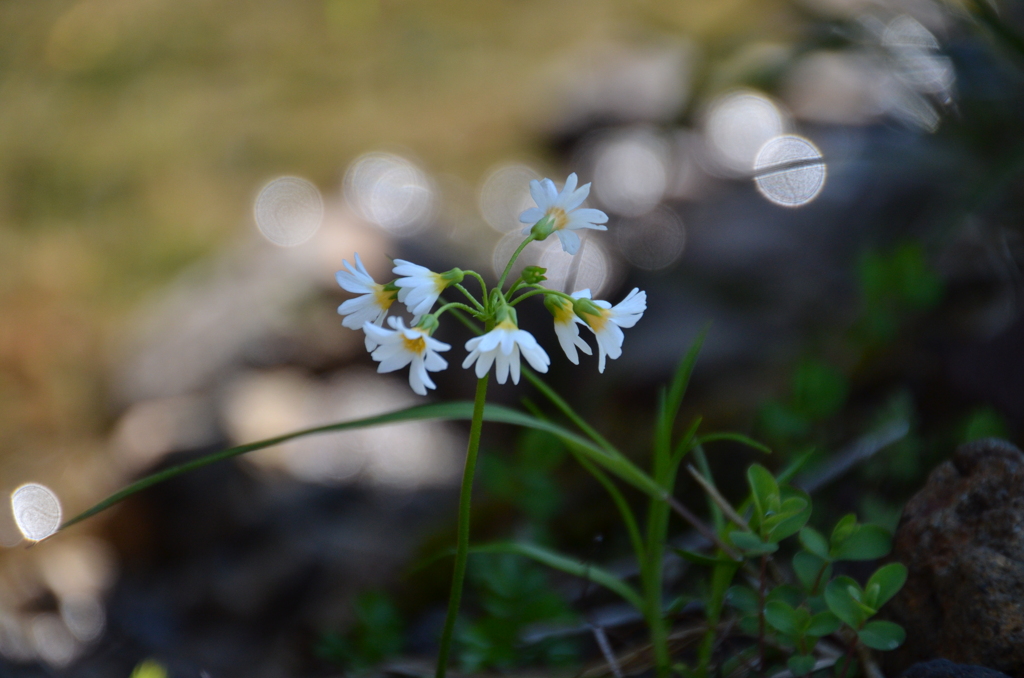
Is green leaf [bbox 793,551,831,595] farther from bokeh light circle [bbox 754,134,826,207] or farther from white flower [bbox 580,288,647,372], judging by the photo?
bokeh light circle [bbox 754,134,826,207]

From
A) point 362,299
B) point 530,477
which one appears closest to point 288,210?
point 530,477

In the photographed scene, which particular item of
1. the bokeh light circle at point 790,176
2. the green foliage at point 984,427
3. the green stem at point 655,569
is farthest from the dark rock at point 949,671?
the bokeh light circle at point 790,176

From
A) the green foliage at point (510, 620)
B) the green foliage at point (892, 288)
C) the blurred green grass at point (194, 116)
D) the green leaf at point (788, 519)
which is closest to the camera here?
the green leaf at point (788, 519)

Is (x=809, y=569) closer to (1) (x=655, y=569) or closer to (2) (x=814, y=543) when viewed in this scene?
(2) (x=814, y=543)

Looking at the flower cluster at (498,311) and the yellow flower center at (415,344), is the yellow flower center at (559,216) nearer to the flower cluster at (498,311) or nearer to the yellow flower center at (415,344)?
the flower cluster at (498,311)

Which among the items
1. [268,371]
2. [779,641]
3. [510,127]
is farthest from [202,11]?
[779,641]

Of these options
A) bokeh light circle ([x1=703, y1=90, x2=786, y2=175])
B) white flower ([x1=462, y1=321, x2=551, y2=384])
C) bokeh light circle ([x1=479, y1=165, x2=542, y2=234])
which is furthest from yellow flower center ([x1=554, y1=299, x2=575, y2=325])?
bokeh light circle ([x1=703, y1=90, x2=786, y2=175])
